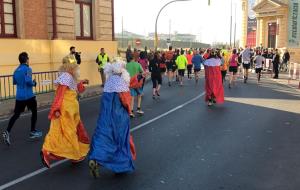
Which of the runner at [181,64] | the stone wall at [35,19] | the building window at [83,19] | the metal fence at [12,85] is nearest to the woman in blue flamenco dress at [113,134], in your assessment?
the metal fence at [12,85]

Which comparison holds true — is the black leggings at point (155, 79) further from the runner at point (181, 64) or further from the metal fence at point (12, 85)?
the runner at point (181, 64)

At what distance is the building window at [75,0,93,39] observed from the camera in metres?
22.0

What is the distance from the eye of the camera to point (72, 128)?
23.0ft

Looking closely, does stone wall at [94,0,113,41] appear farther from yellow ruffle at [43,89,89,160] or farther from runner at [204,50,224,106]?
yellow ruffle at [43,89,89,160]

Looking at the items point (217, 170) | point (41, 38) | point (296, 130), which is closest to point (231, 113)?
point (296, 130)

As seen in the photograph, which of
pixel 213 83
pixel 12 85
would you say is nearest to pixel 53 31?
pixel 12 85

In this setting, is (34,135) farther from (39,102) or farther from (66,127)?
(39,102)

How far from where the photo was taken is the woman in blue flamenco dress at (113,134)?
20.6 ft

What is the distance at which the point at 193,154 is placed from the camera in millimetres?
7793

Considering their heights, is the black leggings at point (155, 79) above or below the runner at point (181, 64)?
below

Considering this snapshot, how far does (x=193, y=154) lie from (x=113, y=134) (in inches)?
76.4

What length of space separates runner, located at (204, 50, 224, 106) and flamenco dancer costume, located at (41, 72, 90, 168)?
7.77 meters

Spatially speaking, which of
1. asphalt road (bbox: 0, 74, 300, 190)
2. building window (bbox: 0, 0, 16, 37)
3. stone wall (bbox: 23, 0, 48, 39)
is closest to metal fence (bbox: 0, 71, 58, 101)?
stone wall (bbox: 23, 0, 48, 39)

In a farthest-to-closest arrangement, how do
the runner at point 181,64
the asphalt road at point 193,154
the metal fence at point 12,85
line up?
1. the runner at point 181,64
2. the metal fence at point 12,85
3. the asphalt road at point 193,154
